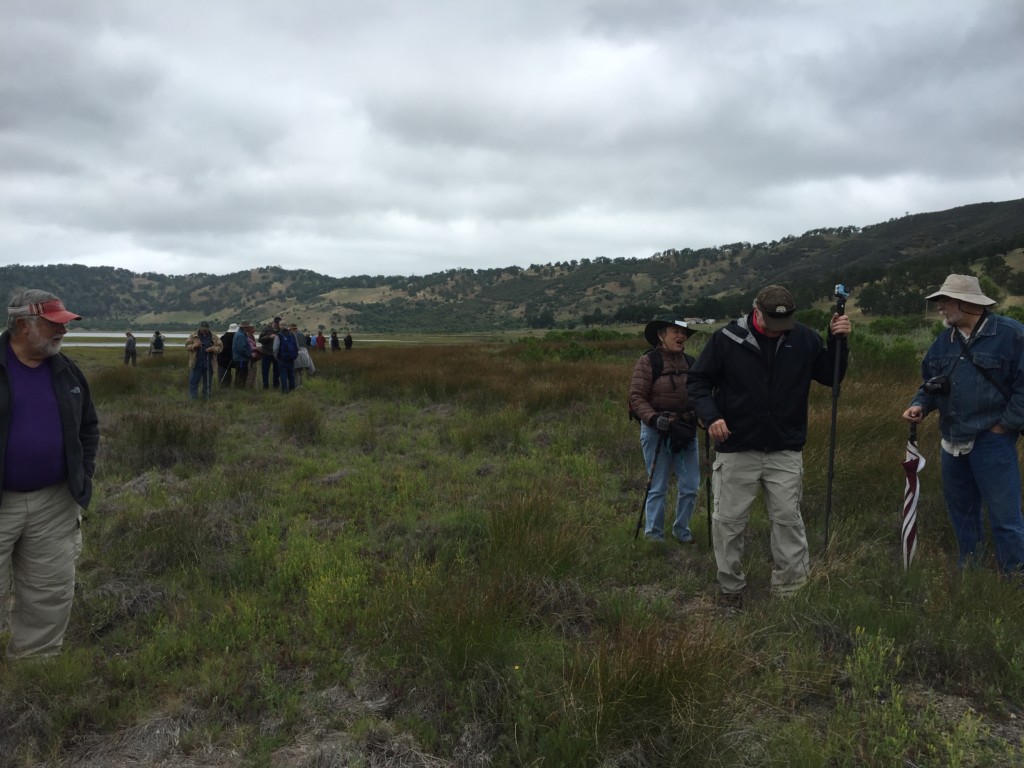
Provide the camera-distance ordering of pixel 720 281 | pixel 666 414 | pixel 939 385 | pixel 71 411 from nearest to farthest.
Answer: pixel 71 411 < pixel 939 385 < pixel 666 414 < pixel 720 281

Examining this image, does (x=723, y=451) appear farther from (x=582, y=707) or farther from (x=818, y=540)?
(x=582, y=707)

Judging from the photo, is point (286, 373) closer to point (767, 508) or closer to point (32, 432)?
point (32, 432)

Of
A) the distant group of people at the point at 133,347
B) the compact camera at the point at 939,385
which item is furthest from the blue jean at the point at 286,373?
the distant group of people at the point at 133,347

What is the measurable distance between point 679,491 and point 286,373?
38.6 feet

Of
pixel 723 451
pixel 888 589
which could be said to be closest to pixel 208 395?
pixel 723 451

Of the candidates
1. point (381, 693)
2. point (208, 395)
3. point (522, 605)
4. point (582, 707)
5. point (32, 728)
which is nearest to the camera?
point (582, 707)

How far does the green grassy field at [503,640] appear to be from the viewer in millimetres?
2488

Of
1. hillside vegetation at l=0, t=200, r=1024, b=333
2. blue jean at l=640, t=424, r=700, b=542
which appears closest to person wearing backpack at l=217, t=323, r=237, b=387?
blue jean at l=640, t=424, r=700, b=542

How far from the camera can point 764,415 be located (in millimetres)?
3684

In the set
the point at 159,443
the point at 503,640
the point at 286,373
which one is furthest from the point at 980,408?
the point at 286,373

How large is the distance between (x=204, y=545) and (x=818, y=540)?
5018 millimetres

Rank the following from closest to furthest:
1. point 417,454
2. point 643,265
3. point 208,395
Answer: point 417,454 → point 208,395 → point 643,265

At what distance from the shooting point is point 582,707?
8.13 feet

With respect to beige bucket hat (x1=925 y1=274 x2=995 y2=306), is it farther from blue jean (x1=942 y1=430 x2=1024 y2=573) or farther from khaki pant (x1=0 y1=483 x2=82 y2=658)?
khaki pant (x1=0 y1=483 x2=82 y2=658)
